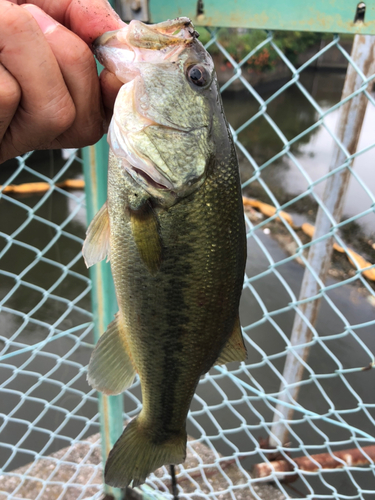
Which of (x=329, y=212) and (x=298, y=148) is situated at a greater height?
(x=329, y=212)

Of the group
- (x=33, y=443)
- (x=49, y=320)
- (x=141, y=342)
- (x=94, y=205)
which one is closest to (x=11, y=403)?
(x=33, y=443)

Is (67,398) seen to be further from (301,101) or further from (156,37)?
(301,101)

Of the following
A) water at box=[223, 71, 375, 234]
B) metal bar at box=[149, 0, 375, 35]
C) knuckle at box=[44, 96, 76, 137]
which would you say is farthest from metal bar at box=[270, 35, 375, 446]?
knuckle at box=[44, 96, 76, 137]

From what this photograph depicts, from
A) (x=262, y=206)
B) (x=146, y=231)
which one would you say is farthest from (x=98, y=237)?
(x=262, y=206)

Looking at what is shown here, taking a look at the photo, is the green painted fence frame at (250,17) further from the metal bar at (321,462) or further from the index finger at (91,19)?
the metal bar at (321,462)

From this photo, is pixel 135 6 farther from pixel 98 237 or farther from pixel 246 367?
pixel 246 367

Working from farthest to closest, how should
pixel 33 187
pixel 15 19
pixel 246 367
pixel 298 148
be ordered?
pixel 298 148
pixel 33 187
pixel 246 367
pixel 15 19

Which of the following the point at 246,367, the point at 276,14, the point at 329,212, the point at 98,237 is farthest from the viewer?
the point at 246,367

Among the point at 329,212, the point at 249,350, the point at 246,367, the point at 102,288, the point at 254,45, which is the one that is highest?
the point at 254,45
